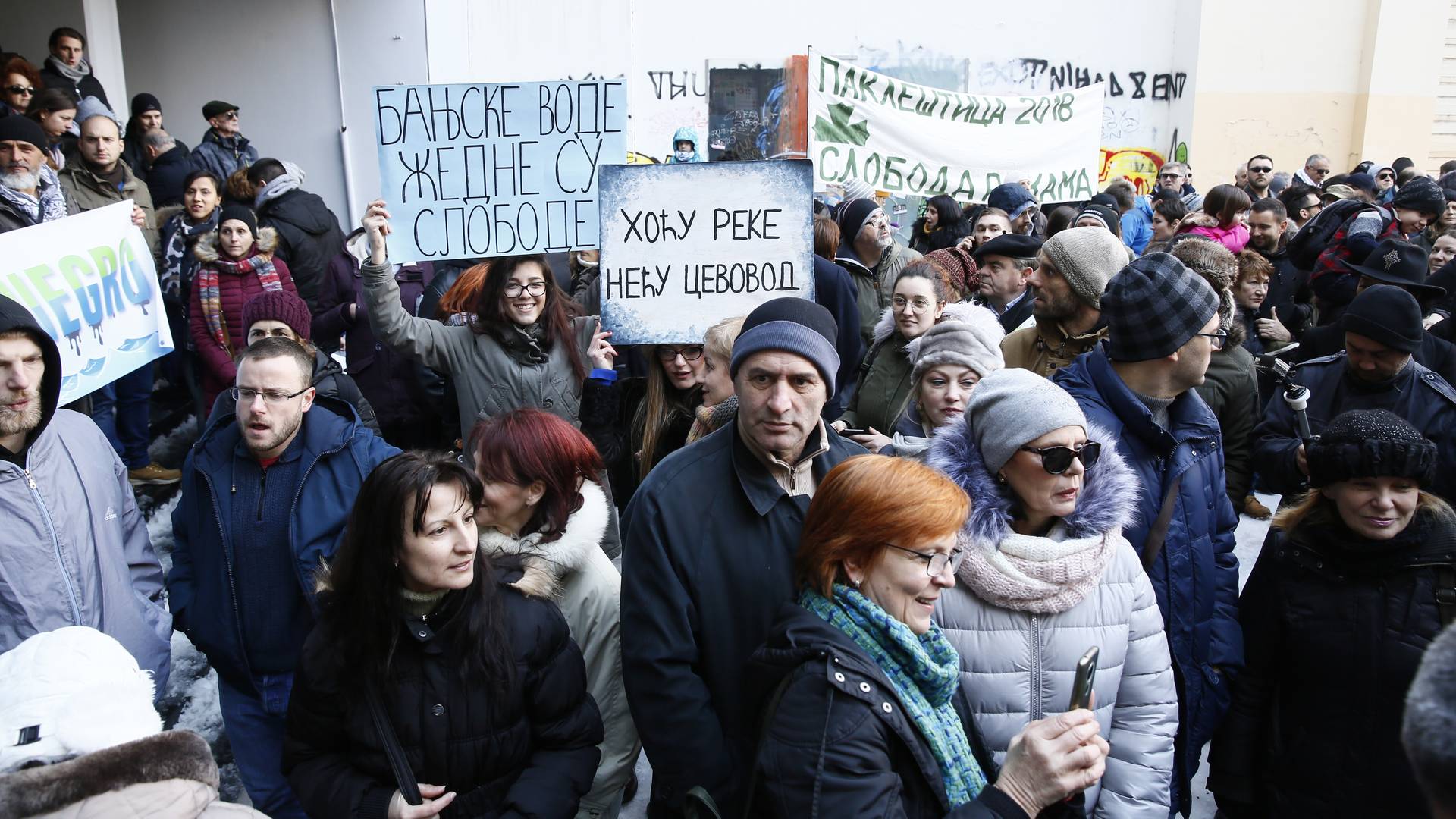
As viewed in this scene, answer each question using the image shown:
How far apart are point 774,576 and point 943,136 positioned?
594 cm

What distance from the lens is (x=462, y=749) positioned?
241 centimetres

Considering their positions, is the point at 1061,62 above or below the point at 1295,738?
above

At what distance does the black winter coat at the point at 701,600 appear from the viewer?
2.28 m

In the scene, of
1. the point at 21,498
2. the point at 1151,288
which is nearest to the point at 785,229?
the point at 1151,288

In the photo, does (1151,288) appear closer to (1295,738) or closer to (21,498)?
(1295,738)

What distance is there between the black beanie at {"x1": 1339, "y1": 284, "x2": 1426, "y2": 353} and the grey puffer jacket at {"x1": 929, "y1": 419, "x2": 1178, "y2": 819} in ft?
6.32

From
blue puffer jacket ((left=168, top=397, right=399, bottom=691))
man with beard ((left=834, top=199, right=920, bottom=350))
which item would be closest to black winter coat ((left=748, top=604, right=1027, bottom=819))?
blue puffer jacket ((left=168, top=397, right=399, bottom=691))

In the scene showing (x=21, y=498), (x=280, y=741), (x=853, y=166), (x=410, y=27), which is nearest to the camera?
(x=21, y=498)

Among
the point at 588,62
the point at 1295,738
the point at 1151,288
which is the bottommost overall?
the point at 1295,738

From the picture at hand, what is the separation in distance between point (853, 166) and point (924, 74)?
10.9 m

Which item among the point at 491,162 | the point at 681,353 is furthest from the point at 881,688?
the point at 491,162

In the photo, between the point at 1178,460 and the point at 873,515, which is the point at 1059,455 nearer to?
the point at 873,515

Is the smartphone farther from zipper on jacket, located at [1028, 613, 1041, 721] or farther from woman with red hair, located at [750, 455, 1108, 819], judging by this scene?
zipper on jacket, located at [1028, 613, 1041, 721]

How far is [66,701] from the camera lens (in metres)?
1.68
